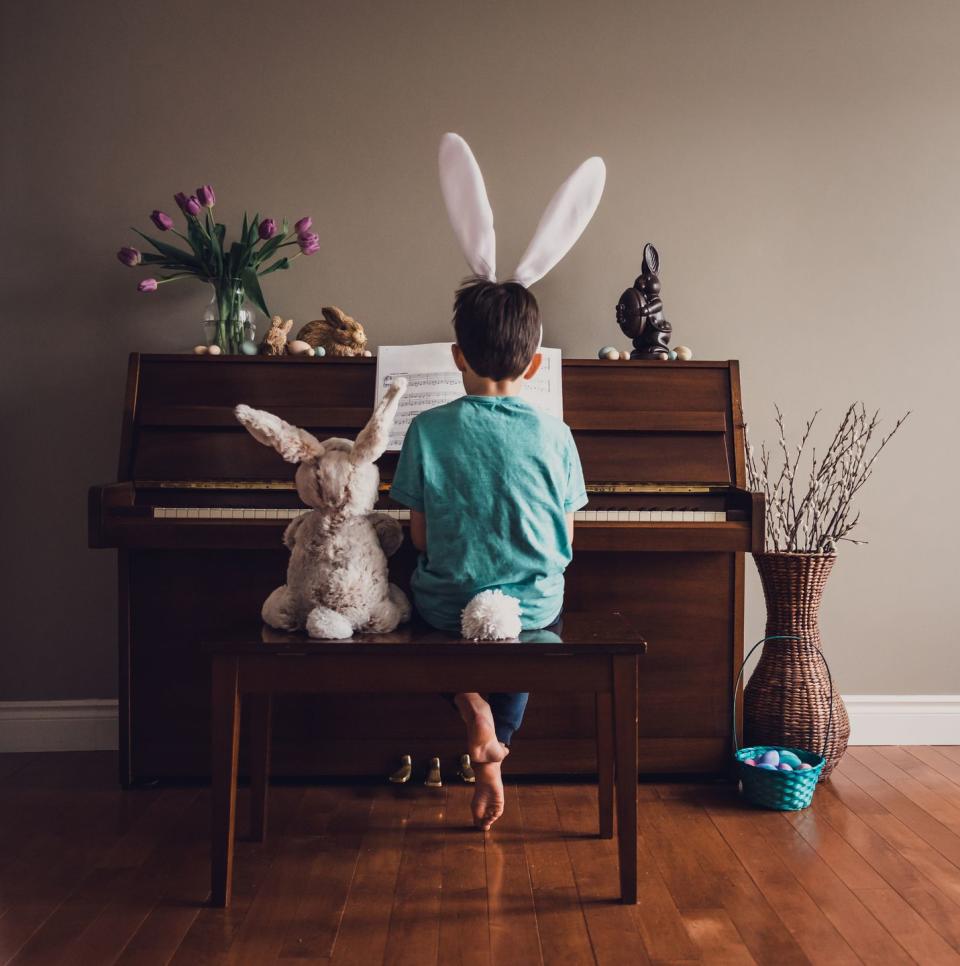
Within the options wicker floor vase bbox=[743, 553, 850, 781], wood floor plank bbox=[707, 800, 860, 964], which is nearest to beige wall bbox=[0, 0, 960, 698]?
wicker floor vase bbox=[743, 553, 850, 781]

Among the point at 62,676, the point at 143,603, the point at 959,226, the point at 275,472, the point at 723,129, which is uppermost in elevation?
the point at 723,129

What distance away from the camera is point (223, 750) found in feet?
5.89

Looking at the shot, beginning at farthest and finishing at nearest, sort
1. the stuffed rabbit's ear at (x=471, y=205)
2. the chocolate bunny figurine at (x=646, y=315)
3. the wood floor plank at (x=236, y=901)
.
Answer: the chocolate bunny figurine at (x=646, y=315) < the stuffed rabbit's ear at (x=471, y=205) < the wood floor plank at (x=236, y=901)

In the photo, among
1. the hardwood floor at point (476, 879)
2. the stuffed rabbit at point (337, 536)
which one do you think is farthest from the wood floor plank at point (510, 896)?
the stuffed rabbit at point (337, 536)

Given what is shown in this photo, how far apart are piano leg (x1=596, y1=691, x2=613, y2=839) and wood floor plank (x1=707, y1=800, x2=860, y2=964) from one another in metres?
0.30

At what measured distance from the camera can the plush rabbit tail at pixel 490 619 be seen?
1.79m

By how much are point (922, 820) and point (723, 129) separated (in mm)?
2172

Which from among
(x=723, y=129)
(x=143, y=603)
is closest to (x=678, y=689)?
(x=143, y=603)

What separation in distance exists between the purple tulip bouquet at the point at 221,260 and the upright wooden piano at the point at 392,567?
20 centimetres

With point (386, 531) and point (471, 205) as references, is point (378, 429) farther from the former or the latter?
point (471, 205)

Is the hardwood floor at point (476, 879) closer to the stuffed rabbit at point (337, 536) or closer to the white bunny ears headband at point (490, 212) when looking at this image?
the stuffed rabbit at point (337, 536)

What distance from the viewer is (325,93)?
2.95m

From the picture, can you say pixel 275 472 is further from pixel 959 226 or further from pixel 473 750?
pixel 959 226

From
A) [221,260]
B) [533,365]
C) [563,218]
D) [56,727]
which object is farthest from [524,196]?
[56,727]
